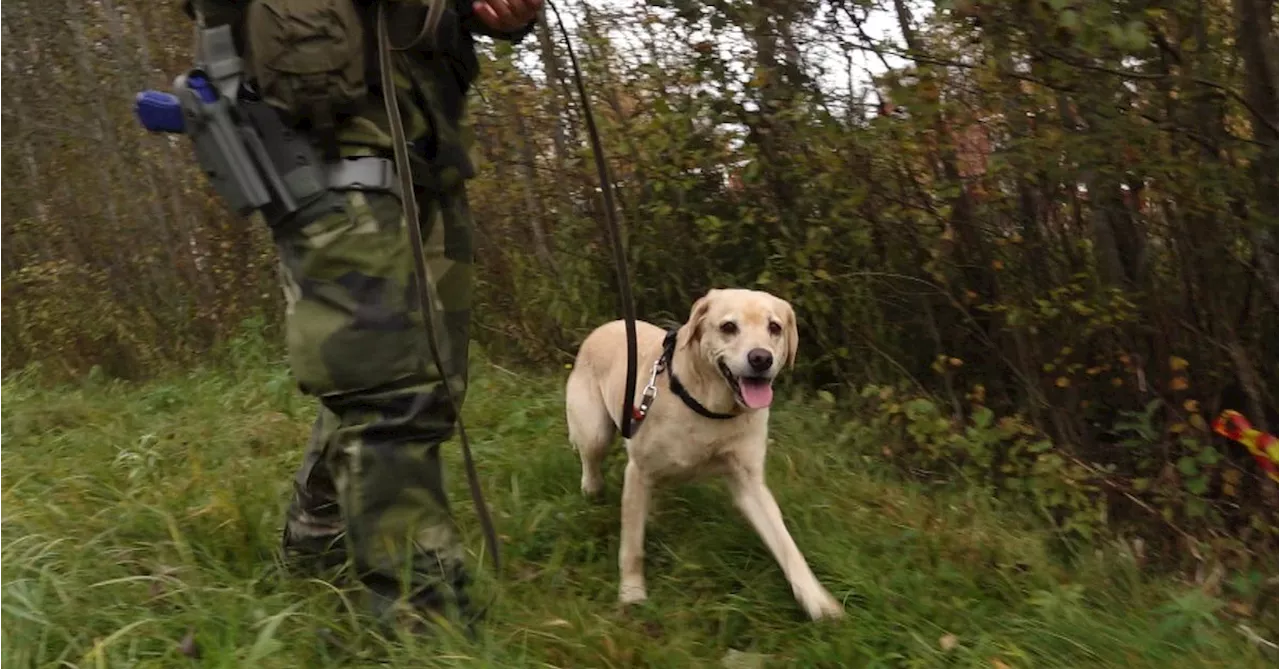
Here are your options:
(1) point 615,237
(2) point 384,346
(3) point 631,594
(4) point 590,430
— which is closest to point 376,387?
(2) point 384,346

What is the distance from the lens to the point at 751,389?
290cm

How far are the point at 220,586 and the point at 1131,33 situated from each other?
2.55 metres

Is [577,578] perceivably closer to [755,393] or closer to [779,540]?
[779,540]

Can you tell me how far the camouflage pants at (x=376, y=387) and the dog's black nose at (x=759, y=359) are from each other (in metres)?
0.99

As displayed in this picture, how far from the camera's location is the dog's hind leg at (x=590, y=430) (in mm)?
3408

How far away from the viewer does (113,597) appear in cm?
221

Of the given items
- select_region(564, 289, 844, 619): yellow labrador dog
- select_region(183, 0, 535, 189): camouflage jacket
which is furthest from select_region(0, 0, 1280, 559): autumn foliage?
select_region(183, 0, 535, 189): camouflage jacket

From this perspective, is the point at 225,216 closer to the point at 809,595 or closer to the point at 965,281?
the point at 965,281

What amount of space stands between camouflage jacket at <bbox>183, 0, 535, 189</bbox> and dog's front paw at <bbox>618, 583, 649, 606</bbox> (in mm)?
1159

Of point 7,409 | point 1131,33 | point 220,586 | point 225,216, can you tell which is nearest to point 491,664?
point 220,586

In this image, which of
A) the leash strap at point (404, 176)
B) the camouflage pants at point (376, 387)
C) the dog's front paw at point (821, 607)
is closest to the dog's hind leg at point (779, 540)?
the dog's front paw at point (821, 607)

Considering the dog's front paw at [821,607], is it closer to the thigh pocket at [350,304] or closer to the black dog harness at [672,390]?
the black dog harness at [672,390]

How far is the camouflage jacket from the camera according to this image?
6.98 feet

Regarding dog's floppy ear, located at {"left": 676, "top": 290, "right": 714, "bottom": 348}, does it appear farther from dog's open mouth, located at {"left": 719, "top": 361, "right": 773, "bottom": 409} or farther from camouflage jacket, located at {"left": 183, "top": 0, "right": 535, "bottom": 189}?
camouflage jacket, located at {"left": 183, "top": 0, "right": 535, "bottom": 189}
